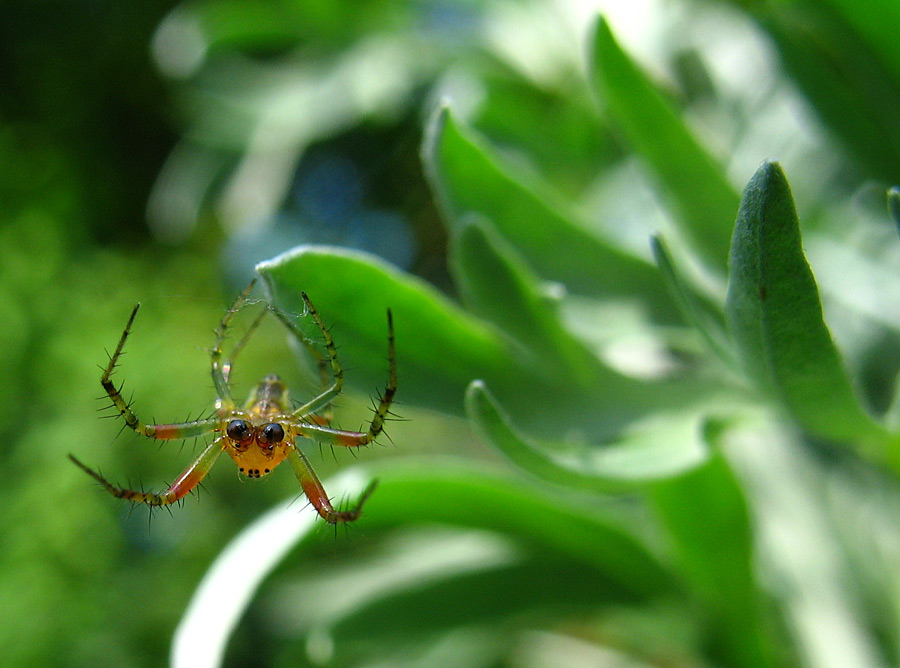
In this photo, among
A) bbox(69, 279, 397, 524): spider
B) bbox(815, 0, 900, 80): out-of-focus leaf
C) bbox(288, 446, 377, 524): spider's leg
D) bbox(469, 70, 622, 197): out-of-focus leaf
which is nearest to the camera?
bbox(815, 0, 900, 80): out-of-focus leaf

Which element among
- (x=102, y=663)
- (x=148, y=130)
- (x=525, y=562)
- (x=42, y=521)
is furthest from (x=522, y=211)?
(x=148, y=130)

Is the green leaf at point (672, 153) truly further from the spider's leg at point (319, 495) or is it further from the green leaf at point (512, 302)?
the spider's leg at point (319, 495)

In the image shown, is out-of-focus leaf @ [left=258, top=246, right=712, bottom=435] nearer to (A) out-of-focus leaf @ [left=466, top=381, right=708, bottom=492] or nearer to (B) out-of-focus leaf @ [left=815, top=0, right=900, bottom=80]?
(A) out-of-focus leaf @ [left=466, top=381, right=708, bottom=492]

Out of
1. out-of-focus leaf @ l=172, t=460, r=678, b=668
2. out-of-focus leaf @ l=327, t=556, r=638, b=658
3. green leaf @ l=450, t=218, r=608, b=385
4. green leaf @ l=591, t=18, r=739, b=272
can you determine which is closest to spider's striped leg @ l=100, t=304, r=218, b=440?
out-of-focus leaf @ l=172, t=460, r=678, b=668

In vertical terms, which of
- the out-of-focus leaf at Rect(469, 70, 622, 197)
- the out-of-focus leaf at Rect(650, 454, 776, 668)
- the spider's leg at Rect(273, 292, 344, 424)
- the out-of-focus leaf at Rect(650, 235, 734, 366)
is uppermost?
the out-of-focus leaf at Rect(469, 70, 622, 197)

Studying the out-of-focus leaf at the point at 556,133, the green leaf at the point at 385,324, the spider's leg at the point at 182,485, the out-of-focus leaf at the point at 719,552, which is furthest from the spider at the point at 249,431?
the out-of-focus leaf at the point at 556,133

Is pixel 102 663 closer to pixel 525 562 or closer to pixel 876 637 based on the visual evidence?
pixel 525 562

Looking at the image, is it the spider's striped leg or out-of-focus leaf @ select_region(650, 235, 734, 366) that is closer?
out-of-focus leaf @ select_region(650, 235, 734, 366)

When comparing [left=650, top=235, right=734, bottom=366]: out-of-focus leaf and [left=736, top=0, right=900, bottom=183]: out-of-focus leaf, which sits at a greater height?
[left=736, top=0, right=900, bottom=183]: out-of-focus leaf

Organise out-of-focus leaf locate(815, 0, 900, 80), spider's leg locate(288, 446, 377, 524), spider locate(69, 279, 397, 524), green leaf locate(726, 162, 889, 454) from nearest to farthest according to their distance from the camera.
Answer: green leaf locate(726, 162, 889, 454)
out-of-focus leaf locate(815, 0, 900, 80)
spider's leg locate(288, 446, 377, 524)
spider locate(69, 279, 397, 524)
